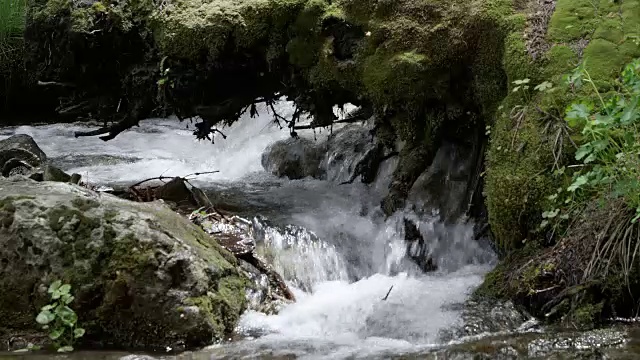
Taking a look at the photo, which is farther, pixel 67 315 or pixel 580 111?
pixel 67 315

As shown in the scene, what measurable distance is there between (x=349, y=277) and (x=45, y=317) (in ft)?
8.51

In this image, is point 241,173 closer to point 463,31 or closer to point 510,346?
point 463,31

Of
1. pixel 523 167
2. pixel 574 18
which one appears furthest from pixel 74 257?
pixel 574 18

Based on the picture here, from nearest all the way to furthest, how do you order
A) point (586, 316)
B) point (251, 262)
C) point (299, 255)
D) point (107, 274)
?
point (586, 316) → point (107, 274) → point (251, 262) → point (299, 255)

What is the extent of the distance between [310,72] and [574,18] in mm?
2191

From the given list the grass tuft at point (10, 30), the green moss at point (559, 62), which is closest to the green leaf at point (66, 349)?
the green moss at point (559, 62)

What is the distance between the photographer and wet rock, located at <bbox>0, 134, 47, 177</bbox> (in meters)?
7.88

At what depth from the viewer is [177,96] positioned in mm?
6586

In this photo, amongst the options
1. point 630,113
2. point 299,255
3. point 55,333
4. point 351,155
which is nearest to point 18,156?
point 351,155

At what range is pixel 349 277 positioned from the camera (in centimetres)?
563

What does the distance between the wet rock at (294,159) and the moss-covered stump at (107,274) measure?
4555mm

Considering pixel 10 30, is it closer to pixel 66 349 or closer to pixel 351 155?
pixel 351 155

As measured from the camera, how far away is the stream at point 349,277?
3.66m

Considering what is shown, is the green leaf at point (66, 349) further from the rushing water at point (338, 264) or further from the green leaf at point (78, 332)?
the rushing water at point (338, 264)
